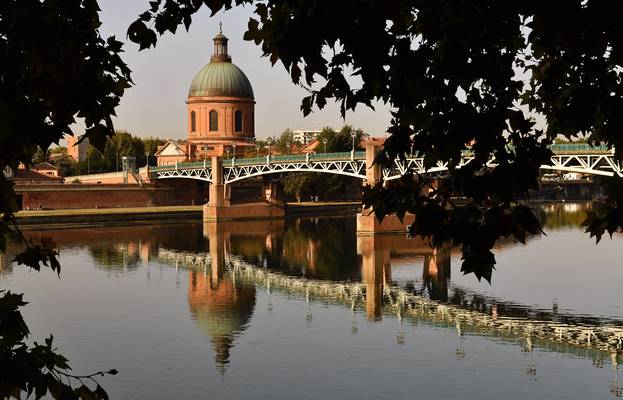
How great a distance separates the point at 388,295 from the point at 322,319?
4.87 m

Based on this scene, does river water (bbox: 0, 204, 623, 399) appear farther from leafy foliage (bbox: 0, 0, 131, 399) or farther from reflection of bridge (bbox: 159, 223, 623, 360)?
leafy foliage (bbox: 0, 0, 131, 399)

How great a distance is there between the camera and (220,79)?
Result: 96.5 metres

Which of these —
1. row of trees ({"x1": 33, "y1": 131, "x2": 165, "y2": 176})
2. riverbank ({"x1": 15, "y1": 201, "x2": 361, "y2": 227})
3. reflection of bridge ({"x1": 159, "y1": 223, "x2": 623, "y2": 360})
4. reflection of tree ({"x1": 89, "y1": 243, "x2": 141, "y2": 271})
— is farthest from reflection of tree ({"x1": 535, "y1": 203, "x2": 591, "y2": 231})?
row of trees ({"x1": 33, "y1": 131, "x2": 165, "y2": 176})

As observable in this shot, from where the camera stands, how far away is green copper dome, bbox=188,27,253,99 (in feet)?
315

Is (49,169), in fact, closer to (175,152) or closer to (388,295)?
(175,152)

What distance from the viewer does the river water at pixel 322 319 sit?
1752 centimetres

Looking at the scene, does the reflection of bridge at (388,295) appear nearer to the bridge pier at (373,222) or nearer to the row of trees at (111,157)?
the bridge pier at (373,222)

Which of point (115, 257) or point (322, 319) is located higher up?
point (115, 257)

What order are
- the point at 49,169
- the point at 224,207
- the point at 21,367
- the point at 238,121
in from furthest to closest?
the point at 238,121 < the point at 49,169 < the point at 224,207 < the point at 21,367

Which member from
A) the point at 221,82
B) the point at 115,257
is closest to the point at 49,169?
the point at 221,82

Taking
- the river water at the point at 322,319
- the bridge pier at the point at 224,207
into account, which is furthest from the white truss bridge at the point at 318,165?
the river water at the point at 322,319

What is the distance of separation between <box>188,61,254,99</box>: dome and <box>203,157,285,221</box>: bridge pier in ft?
79.7

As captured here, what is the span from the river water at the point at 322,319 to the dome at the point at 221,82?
172 ft

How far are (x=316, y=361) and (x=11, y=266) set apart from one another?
2215 cm
